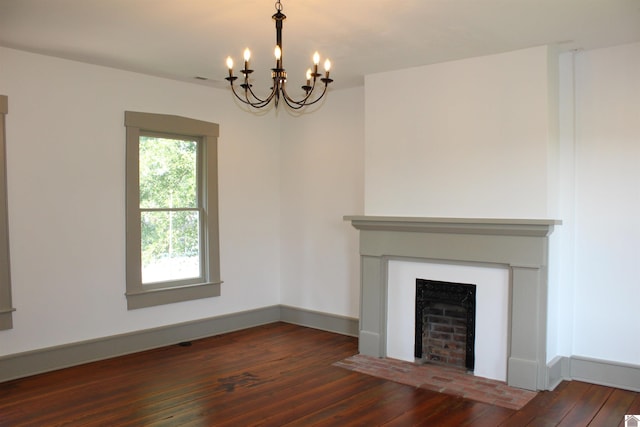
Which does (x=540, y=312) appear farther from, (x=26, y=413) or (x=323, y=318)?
(x=26, y=413)

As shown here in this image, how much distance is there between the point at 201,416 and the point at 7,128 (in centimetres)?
272

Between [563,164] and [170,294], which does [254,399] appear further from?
[563,164]

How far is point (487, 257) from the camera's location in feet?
14.0

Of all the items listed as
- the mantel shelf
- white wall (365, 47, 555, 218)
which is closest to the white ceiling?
white wall (365, 47, 555, 218)

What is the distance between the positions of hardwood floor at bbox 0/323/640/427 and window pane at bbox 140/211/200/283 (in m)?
0.84

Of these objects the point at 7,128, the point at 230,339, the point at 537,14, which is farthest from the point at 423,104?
the point at 7,128

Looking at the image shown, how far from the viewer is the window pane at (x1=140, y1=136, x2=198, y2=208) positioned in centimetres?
519

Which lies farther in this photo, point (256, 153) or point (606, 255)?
point (256, 153)

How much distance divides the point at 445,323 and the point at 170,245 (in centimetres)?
277

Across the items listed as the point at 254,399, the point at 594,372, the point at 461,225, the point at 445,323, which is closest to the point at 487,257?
the point at 461,225

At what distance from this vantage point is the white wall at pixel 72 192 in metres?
4.31

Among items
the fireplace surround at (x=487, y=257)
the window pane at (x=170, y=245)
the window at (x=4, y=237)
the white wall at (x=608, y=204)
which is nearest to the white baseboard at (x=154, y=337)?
the window at (x=4, y=237)

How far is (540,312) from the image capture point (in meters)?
4.05

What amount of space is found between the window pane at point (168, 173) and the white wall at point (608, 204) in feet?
11.9
